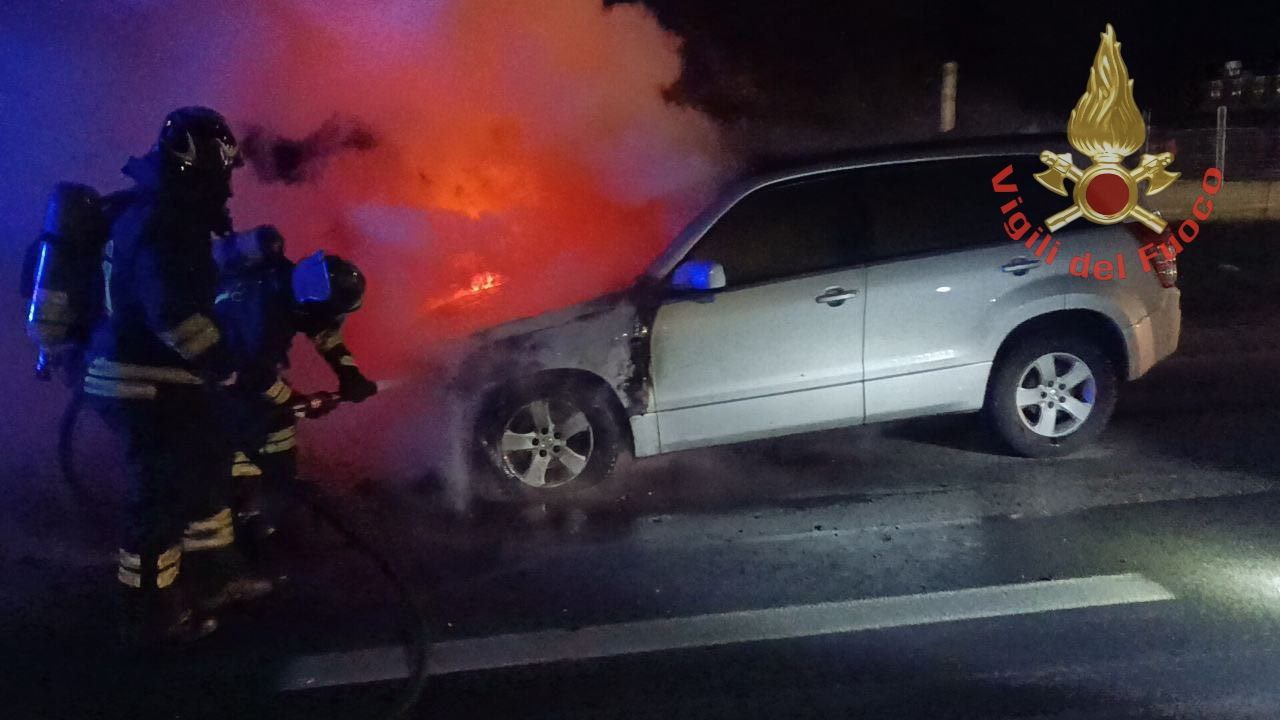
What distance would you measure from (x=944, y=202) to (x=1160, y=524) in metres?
1.98

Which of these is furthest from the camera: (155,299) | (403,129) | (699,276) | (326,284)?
(403,129)

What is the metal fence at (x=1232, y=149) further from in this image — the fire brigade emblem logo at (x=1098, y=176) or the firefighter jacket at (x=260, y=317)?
the firefighter jacket at (x=260, y=317)

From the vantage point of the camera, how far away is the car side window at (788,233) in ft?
18.5

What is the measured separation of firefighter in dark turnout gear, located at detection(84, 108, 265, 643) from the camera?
3748 mm

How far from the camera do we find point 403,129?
8523 mm

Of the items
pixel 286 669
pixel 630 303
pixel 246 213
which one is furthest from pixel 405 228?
pixel 286 669

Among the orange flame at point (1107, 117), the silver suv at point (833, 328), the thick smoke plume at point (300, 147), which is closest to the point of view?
the silver suv at point (833, 328)

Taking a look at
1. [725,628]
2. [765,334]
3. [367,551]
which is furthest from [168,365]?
[765,334]

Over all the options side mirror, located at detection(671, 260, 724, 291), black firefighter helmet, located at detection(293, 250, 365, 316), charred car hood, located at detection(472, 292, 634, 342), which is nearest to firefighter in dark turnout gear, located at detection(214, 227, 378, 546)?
black firefighter helmet, located at detection(293, 250, 365, 316)

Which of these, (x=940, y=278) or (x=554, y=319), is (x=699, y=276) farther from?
(x=940, y=278)

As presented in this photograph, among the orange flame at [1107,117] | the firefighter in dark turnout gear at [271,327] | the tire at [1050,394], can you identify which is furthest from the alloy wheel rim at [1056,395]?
the firefighter in dark turnout gear at [271,327]

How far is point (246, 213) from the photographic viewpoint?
8047 mm

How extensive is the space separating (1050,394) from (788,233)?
1757mm

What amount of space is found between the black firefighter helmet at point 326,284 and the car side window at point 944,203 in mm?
2776
